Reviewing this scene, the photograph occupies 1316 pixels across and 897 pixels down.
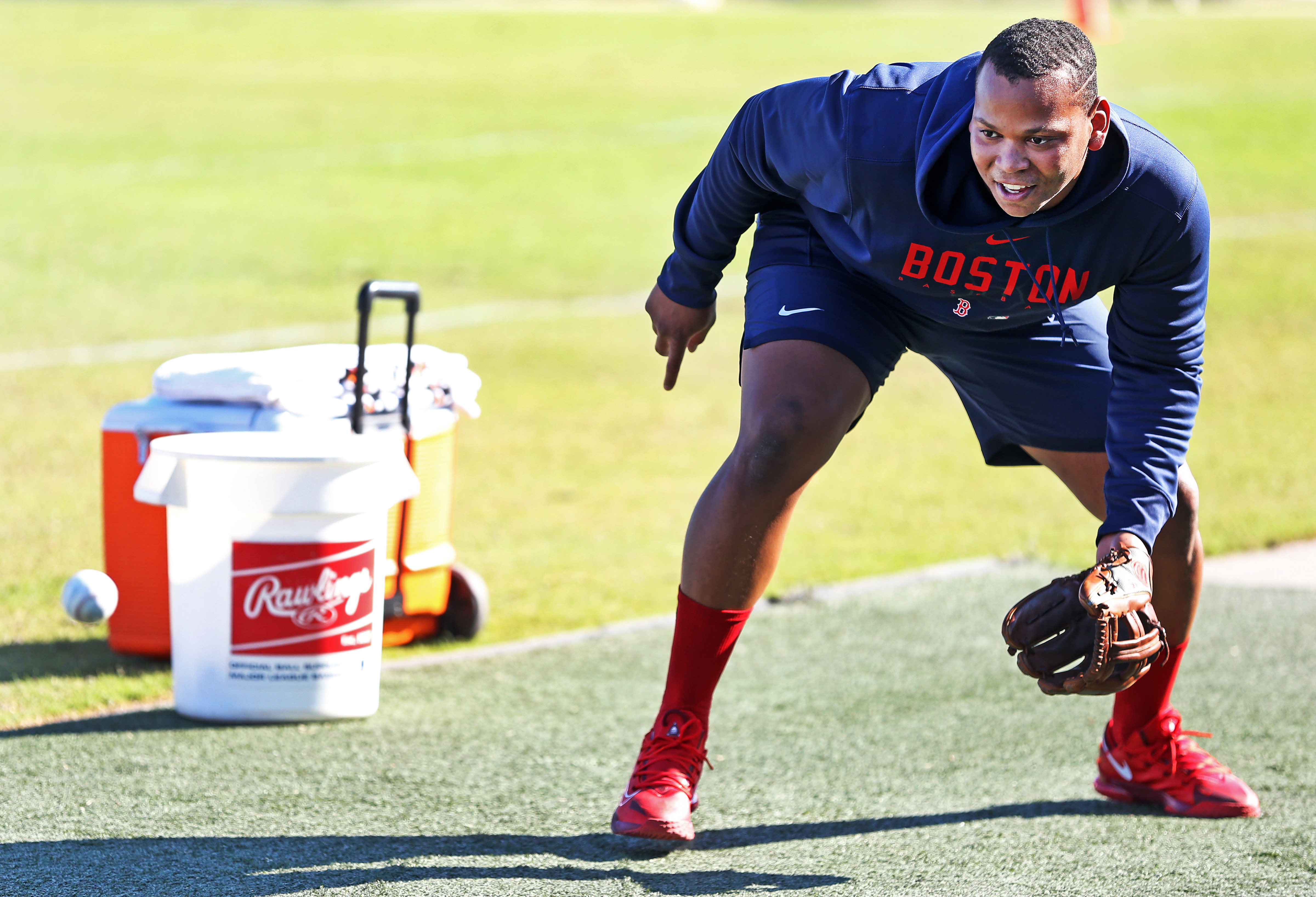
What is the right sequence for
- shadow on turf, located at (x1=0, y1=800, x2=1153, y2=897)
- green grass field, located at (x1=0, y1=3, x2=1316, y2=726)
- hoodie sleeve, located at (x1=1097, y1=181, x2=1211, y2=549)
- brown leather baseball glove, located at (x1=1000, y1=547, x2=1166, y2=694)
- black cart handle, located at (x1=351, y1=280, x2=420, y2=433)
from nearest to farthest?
brown leather baseball glove, located at (x1=1000, y1=547, x2=1166, y2=694) < hoodie sleeve, located at (x1=1097, y1=181, x2=1211, y2=549) < shadow on turf, located at (x1=0, y1=800, x2=1153, y2=897) < black cart handle, located at (x1=351, y1=280, x2=420, y2=433) < green grass field, located at (x1=0, y1=3, x2=1316, y2=726)

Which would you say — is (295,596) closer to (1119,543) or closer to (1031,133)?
(1119,543)

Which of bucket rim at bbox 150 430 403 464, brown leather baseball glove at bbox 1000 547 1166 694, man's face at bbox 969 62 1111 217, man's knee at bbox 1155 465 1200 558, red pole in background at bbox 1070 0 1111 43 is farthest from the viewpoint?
red pole in background at bbox 1070 0 1111 43

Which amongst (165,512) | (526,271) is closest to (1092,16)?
(526,271)

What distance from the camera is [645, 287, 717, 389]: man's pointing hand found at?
3.26 m

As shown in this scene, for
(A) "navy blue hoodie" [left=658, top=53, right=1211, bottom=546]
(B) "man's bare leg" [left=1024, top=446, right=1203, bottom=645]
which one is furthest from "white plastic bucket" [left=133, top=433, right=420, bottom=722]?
(B) "man's bare leg" [left=1024, top=446, right=1203, bottom=645]

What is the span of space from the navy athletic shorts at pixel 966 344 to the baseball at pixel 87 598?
1899 mm

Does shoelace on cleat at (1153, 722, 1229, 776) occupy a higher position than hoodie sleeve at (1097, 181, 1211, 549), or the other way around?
hoodie sleeve at (1097, 181, 1211, 549)

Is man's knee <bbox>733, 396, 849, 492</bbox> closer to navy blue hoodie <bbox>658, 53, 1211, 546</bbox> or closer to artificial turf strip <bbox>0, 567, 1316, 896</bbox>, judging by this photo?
navy blue hoodie <bbox>658, 53, 1211, 546</bbox>

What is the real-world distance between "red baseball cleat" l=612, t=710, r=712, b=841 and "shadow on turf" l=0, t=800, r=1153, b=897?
2.7 inches

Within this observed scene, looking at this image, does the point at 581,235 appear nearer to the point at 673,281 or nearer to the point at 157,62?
the point at 673,281

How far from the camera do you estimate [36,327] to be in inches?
401

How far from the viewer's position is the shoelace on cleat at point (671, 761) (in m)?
3.04

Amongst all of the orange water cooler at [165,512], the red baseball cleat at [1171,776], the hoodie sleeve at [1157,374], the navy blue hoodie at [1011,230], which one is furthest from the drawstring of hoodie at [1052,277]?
the orange water cooler at [165,512]

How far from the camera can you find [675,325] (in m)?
3.26
